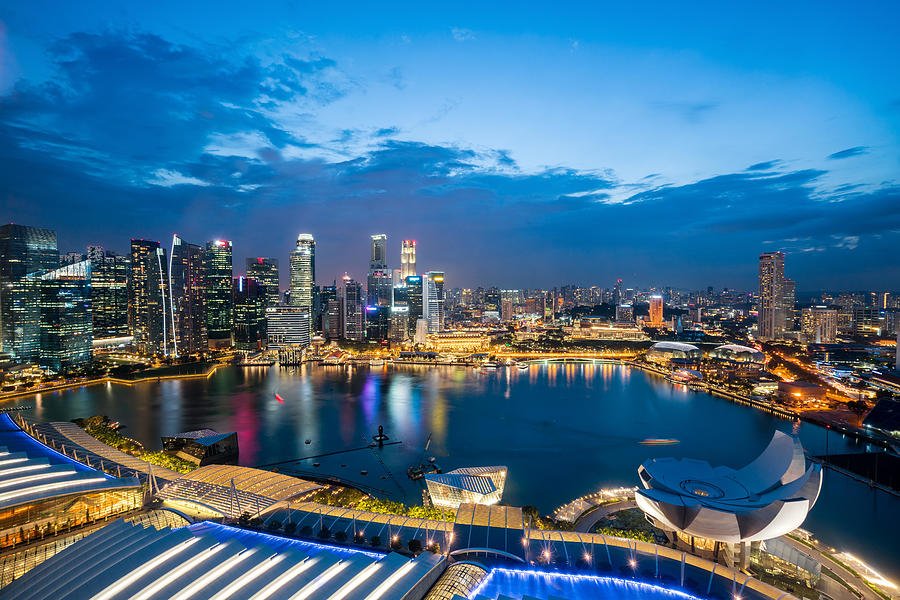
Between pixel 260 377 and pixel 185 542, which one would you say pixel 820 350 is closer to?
pixel 260 377

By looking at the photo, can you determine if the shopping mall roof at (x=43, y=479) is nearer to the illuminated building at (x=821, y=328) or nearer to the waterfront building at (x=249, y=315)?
the waterfront building at (x=249, y=315)

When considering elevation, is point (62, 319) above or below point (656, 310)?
above

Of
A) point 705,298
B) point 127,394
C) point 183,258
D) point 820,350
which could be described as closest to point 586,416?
point 127,394

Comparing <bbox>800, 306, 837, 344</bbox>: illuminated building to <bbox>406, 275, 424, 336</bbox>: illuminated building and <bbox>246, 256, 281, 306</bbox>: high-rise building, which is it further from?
<bbox>246, 256, 281, 306</bbox>: high-rise building

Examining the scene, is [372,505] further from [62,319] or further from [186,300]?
[186,300]

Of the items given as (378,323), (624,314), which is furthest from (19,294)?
(624,314)
